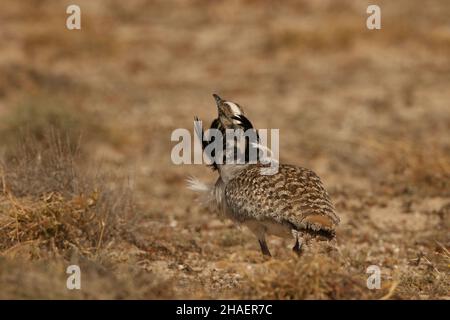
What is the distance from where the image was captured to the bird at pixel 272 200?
17.3 feet

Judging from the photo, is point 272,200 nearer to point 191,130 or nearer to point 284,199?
point 284,199

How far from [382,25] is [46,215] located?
10.2m

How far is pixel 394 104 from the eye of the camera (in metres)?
12.1

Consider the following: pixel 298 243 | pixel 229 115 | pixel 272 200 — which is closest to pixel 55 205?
pixel 229 115

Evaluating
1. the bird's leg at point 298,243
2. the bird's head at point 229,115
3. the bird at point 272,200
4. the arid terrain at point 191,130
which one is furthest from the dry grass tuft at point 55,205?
the bird's leg at point 298,243

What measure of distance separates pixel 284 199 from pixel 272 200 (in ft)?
0.31

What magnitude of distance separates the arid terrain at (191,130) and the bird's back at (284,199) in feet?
0.93

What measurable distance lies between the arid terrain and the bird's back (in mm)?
284

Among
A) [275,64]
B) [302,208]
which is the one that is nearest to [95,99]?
[275,64]

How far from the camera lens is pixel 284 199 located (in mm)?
5445

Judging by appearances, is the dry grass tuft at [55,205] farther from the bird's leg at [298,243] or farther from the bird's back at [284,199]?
the bird's leg at [298,243]

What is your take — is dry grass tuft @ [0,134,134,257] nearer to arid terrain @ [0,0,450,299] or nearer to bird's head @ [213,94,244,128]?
arid terrain @ [0,0,450,299]
